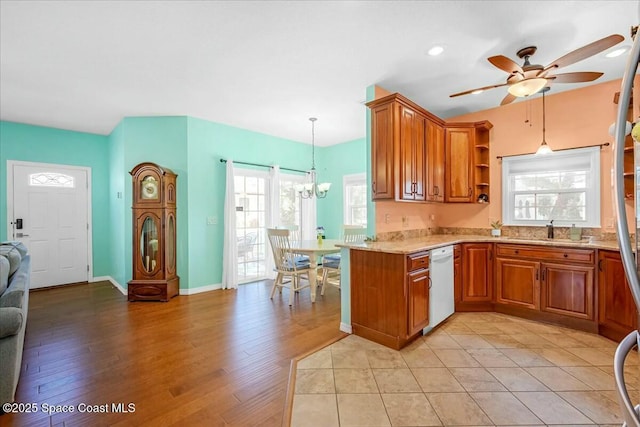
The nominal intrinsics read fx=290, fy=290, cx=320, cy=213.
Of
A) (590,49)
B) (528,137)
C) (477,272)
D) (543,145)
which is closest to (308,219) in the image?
(477,272)

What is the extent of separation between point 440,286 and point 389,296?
Result: 750 mm

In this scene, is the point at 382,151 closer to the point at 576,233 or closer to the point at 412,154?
the point at 412,154

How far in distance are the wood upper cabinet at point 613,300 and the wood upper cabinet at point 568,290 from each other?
80mm

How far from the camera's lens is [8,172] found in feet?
14.9

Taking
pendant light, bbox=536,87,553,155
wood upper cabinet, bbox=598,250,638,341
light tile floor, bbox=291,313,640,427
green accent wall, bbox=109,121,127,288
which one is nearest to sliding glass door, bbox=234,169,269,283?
green accent wall, bbox=109,121,127,288

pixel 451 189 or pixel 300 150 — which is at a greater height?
pixel 300 150

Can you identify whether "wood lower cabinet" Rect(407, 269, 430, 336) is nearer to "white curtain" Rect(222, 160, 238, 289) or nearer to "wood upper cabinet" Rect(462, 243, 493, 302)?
"wood upper cabinet" Rect(462, 243, 493, 302)

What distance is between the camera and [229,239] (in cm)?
473

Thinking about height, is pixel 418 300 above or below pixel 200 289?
above

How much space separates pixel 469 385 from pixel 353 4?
9.35ft

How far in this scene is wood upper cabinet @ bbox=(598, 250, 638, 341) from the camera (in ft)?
8.59

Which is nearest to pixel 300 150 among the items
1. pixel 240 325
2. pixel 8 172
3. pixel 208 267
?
pixel 208 267

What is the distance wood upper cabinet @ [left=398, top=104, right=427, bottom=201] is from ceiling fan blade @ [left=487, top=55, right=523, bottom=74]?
0.97 metres

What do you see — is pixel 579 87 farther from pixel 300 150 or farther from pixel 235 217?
pixel 235 217
